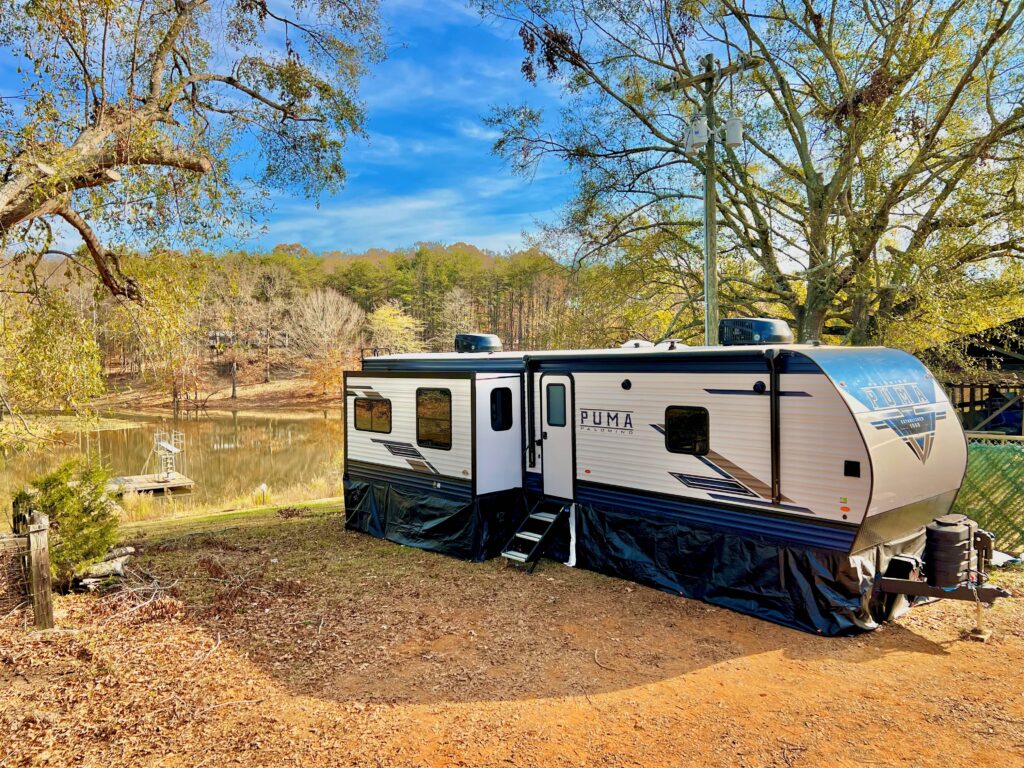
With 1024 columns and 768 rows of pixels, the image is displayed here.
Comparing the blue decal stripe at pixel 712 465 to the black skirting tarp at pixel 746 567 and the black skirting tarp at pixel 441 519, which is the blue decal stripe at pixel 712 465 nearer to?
the black skirting tarp at pixel 746 567

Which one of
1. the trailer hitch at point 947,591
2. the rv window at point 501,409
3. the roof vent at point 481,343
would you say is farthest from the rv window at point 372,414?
the trailer hitch at point 947,591

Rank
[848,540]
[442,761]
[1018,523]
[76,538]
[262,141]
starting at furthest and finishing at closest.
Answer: [262,141] → [1018,523] → [76,538] → [848,540] → [442,761]

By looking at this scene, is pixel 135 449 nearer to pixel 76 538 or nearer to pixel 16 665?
pixel 76 538

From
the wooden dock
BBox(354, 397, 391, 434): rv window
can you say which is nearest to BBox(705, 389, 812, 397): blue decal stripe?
BBox(354, 397, 391, 434): rv window

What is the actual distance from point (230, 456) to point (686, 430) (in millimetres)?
26326

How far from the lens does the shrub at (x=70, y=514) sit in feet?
23.1

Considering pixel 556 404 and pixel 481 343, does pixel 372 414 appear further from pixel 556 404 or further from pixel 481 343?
pixel 556 404

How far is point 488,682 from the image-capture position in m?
5.42

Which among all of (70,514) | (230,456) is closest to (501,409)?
(70,514)

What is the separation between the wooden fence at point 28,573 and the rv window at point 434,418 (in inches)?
180

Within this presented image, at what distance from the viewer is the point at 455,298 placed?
5909 cm

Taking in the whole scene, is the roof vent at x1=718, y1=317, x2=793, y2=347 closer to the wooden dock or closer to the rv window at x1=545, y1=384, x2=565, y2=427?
the rv window at x1=545, y1=384, x2=565, y2=427

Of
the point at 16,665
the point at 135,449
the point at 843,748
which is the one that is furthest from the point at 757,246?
the point at 135,449

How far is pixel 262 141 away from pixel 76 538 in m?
6.76
